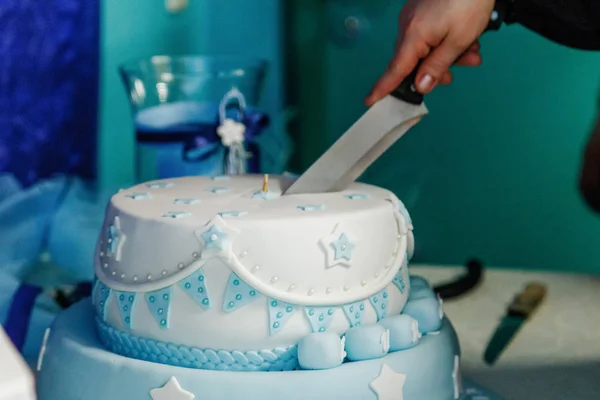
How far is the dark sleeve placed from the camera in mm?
867

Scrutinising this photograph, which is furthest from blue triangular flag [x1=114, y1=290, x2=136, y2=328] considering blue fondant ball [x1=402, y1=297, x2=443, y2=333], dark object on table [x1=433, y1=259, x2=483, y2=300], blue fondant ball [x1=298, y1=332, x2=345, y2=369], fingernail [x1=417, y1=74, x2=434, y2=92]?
dark object on table [x1=433, y1=259, x2=483, y2=300]

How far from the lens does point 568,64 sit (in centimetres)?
141

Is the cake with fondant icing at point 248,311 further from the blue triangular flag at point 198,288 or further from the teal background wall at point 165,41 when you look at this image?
the teal background wall at point 165,41

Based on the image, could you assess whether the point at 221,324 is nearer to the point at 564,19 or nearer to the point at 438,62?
the point at 438,62

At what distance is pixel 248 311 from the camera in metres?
0.72

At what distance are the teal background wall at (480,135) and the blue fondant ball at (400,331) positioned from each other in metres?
0.77

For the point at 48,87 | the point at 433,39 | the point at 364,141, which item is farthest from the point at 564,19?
the point at 48,87

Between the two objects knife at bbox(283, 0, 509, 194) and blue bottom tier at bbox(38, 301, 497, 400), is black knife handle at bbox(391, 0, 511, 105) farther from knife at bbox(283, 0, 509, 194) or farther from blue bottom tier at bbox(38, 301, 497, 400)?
blue bottom tier at bbox(38, 301, 497, 400)

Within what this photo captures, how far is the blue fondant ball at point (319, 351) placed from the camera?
0.71 m

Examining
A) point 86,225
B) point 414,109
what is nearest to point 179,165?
point 86,225

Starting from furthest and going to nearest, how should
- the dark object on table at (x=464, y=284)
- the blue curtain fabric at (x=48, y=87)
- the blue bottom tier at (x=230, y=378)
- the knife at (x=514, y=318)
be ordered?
the dark object on table at (x=464, y=284) → the knife at (x=514, y=318) → the blue curtain fabric at (x=48, y=87) → the blue bottom tier at (x=230, y=378)

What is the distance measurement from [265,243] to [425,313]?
210 mm

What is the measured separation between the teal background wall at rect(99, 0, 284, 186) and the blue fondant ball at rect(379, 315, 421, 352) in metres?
0.53

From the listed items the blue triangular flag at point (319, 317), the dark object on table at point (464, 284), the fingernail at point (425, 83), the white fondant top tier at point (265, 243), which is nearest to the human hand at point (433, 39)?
the fingernail at point (425, 83)
